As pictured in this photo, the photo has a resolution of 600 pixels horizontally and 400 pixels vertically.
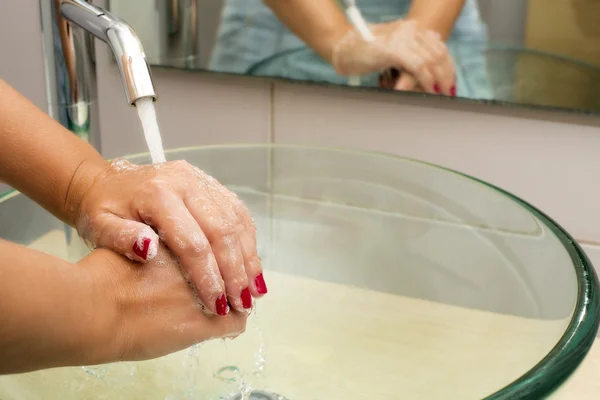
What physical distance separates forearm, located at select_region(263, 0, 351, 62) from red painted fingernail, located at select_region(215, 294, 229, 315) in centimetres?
40

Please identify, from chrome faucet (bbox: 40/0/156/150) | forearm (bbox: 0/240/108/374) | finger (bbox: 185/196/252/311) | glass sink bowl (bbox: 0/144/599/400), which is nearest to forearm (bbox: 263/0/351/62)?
glass sink bowl (bbox: 0/144/599/400)

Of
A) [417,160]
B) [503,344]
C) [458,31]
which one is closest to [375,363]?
[503,344]

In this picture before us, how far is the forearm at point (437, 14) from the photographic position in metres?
0.68

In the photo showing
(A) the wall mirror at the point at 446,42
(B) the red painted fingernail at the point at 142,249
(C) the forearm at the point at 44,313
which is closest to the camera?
(C) the forearm at the point at 44,313

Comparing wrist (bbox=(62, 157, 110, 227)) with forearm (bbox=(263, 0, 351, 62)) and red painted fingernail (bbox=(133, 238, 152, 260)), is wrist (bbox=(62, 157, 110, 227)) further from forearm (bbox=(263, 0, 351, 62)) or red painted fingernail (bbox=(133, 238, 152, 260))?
forearm (bbox=(263, 0, 351, 62))

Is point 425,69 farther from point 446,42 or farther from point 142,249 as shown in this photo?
point 142,249

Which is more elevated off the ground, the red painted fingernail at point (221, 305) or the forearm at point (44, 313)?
the forearm at point (44, 313)

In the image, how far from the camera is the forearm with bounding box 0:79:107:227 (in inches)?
19.1

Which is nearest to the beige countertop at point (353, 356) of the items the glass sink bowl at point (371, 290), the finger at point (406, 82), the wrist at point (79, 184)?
the glass sink bowl at point (371, 290)

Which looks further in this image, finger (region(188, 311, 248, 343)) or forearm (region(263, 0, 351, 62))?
forearm (region(263, 0, 351, 62))

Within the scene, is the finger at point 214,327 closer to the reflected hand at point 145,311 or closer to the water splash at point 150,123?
the reflected hand at point 145,311

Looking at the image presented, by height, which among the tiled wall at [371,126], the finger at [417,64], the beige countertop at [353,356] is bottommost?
the beige countertop at [353,356]

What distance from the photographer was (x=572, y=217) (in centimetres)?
71

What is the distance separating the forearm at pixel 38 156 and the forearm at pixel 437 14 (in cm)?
36
